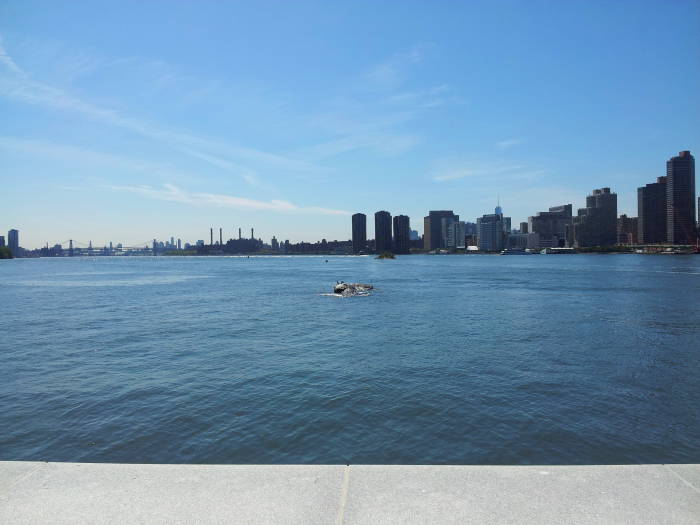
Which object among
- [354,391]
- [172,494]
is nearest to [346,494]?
[172,494]

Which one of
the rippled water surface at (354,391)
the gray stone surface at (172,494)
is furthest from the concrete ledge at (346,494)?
the rippled water surface at (354,391)

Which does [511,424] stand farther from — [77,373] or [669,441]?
[77,373]

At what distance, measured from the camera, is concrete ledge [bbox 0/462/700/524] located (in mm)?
4945

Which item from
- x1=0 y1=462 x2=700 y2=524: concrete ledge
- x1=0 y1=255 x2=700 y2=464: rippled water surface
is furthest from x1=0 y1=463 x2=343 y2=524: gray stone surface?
x1=0 y1=255 x2=700 y2=464: rippled water surface

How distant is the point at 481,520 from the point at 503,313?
36075 mm

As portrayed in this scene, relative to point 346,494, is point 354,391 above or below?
below

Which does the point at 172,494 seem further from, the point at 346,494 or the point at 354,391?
the point at 354,391

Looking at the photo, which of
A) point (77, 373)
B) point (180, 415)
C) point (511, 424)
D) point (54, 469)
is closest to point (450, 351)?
point (511, 424)

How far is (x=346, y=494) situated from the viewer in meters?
5.32

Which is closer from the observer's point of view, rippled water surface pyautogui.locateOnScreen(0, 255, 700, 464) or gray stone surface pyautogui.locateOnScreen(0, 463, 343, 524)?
gray stone surface pyautogui.locateOnScreen(0, 463, 343, 524)

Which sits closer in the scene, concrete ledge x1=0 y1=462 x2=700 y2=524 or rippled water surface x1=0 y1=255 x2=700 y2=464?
concrete ledge x1=0 y1=462 x2=700 y2=524

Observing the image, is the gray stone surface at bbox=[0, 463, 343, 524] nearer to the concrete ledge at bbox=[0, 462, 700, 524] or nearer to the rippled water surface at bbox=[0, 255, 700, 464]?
the concrete ledge at bbox=[0, 462, 700, 524]

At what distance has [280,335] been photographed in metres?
28.4

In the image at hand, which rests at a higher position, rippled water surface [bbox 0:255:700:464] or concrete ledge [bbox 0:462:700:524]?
concrete ledge [bbox 0:462:700:524]
